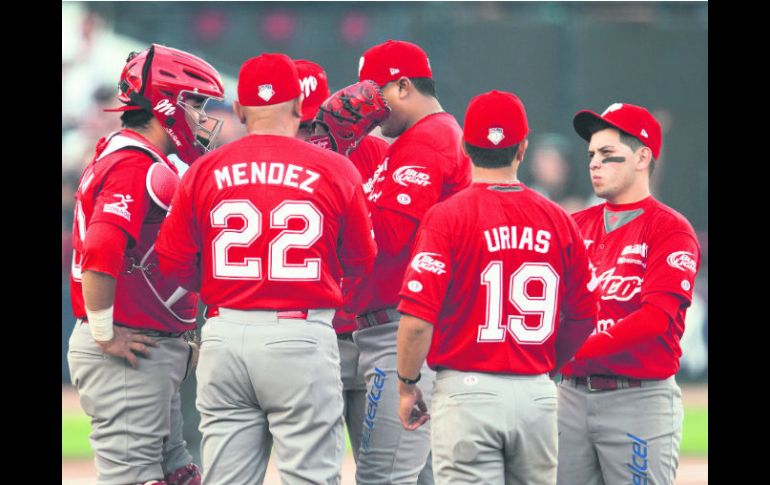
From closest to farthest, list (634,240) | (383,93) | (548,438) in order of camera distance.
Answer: (548,438) → (634,240) → (383,93)

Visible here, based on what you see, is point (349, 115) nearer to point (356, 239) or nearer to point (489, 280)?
point (356, 239)

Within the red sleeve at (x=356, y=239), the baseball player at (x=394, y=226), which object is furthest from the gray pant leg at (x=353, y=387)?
the red sleeve at (x=356, y=239)

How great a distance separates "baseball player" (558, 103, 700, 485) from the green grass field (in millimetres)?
4681

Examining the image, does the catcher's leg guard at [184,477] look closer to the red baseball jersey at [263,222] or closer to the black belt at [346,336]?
the black belt at [346,336]

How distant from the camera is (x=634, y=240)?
458cm

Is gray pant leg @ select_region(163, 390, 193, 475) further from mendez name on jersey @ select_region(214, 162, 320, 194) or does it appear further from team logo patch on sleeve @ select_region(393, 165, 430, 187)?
team logo patch on sleeve @ select_region(393, 165, 430, 187)

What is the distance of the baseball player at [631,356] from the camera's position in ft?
14.5

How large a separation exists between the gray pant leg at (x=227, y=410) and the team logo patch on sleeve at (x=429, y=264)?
2.40ft

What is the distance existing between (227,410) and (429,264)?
39.3 inches

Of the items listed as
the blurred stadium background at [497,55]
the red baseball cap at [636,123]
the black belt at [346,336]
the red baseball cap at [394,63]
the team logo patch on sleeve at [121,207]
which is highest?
the blurred stadium background at [497,55]

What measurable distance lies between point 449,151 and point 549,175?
22.0 feet

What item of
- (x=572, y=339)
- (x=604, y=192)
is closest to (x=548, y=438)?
(x=572, y=339)

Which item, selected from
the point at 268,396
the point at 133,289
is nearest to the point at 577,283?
the point at 268,396

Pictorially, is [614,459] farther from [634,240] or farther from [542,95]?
[542,95]
